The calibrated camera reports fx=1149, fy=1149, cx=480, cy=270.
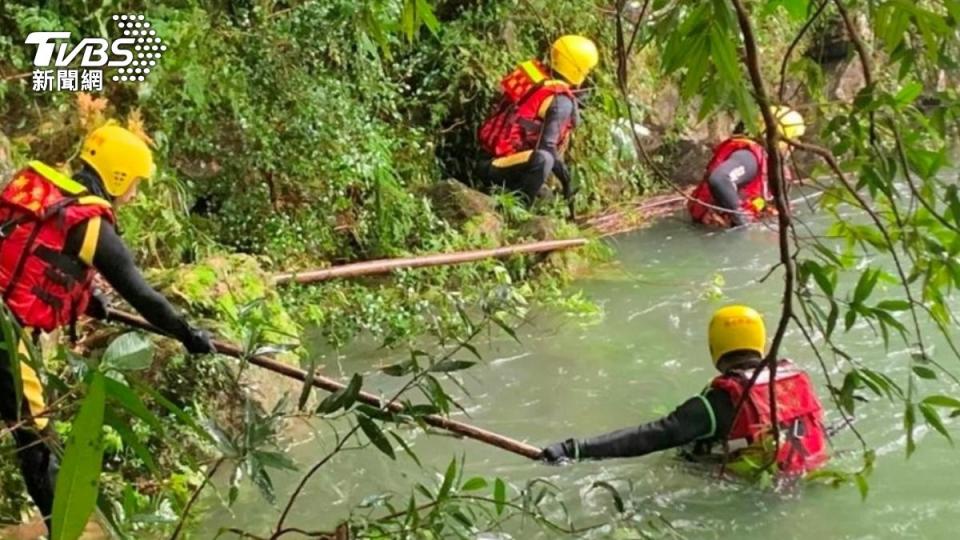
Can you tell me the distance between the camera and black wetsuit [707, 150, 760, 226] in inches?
347

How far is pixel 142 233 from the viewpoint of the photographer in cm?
623

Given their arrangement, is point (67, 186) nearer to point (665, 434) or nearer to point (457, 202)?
point (665, 434)

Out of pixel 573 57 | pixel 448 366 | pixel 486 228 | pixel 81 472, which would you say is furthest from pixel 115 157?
pixel 573 57

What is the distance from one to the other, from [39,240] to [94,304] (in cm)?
60

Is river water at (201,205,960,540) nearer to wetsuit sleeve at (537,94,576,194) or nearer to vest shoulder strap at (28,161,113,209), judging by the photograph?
wetsuit sleeve at (537,94,576,194)

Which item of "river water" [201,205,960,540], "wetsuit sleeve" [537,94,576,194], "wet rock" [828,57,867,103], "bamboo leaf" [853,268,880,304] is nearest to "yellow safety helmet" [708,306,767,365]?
"river water" [201,205,960,540]

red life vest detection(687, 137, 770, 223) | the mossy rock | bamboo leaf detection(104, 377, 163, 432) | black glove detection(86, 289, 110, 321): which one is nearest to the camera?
bamboo leaf detection(104, 377, 163, 432)

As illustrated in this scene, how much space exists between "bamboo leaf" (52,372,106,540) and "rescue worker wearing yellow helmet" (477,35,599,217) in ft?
23.7

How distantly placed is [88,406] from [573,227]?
735cm

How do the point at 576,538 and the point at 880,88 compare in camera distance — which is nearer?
the point at 880,88

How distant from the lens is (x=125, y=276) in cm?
420

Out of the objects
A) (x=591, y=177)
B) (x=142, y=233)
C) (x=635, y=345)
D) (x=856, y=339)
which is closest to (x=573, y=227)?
(x=591, y=177)

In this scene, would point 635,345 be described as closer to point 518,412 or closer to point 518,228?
point 518,412

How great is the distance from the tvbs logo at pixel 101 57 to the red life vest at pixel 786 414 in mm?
3788
